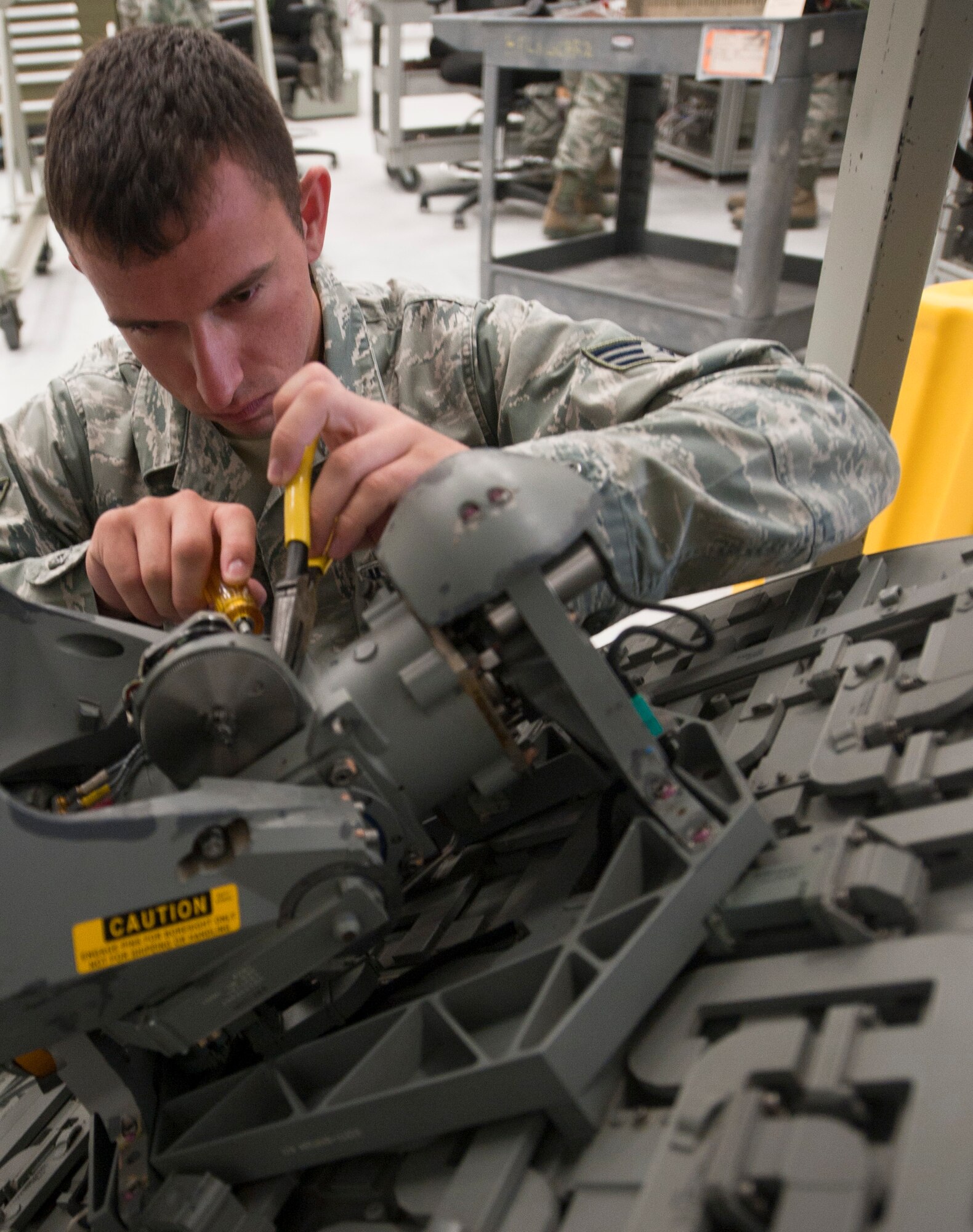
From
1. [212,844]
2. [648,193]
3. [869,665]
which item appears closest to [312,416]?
[212,844]

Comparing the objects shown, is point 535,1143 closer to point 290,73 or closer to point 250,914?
point 250,914

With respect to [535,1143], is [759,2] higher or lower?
higher

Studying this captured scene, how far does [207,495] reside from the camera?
157cm

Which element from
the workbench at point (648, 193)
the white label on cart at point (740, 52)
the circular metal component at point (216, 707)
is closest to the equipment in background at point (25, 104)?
the workbench at point (648, 193)

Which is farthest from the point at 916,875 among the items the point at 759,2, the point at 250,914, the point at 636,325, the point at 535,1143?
the point at 636,325

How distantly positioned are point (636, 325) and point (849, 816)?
3094 millimetres

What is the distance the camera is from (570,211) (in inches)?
220

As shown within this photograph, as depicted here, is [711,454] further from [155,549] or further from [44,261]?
[44,261]

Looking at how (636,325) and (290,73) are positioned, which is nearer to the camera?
(636,325)

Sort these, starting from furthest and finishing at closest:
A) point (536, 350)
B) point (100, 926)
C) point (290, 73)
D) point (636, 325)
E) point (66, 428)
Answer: point (290, 73) → point (636, 325) → point (66, 428) → point (536, 350) → point (100, 926)

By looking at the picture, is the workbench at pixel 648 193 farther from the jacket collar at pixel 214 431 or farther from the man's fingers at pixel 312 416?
the man's fingers at pixel 312 416

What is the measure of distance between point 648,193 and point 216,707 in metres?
4.27

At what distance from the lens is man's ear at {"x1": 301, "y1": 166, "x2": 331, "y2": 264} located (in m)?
1.46

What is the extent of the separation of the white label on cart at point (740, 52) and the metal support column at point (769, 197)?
0.14 metres
